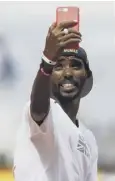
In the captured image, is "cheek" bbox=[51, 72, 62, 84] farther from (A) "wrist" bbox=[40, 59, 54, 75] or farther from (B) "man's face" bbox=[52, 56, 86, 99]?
(A) "wrist" bbox=[40, 59, 54, 75]

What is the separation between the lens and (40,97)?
3.45 feet

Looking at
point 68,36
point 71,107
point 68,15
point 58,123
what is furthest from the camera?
point 71,107

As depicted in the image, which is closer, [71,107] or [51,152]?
[51,152]

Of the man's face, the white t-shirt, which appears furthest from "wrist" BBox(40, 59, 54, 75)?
the man's face

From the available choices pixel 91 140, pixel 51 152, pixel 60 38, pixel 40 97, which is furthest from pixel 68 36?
pixel 91 140

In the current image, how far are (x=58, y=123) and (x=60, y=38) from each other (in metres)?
0.37

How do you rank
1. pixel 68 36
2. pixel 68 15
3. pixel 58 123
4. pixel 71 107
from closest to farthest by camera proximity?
pixel 68 36 → pixel 68 15 → pixel 58 123 → pixel 71 107

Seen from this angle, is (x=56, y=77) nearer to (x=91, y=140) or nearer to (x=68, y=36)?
(x=91, y=140)

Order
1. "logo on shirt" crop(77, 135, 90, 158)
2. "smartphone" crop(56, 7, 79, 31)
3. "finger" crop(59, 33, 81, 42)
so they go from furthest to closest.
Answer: "logo on shirt" crop(77, 135, 90, 158), "smartphone" crop(56, 7, 79, 31), "finger" crop(59, 33, 81, 42)

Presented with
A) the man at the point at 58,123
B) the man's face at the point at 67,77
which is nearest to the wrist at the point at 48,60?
the man at the point at 58,123

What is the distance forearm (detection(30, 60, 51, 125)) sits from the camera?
1023mm

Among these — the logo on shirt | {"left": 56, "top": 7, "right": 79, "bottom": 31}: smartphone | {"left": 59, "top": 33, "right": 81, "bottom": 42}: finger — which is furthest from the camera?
the logo on shirt

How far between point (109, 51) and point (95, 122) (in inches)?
9.0

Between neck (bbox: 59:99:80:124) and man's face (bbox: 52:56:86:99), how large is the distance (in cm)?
2
